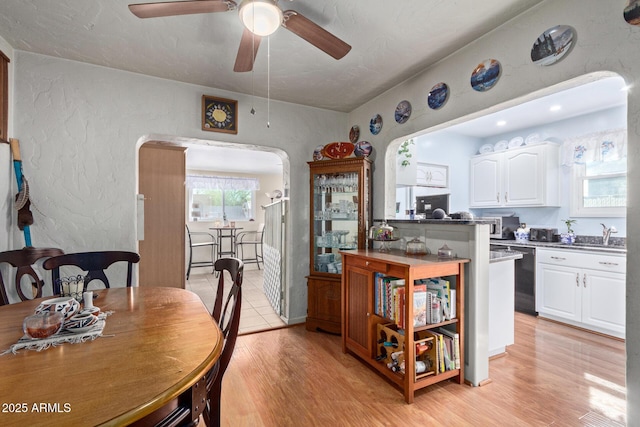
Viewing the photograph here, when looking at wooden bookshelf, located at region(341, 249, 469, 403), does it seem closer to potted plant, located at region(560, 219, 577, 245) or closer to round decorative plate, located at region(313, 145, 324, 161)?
round decorative plate, located at region(313, 145, 324, 161)

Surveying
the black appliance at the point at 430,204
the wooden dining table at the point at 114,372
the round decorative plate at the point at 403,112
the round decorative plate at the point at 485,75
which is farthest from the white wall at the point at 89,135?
the black appliance at the point at 430,204

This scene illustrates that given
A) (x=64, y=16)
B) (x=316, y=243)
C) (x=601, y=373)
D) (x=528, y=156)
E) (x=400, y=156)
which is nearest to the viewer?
(x=64, y=16)

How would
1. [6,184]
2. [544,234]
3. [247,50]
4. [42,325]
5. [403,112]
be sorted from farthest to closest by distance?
[544,234] < [403,112] < [6,184] < [247,50] < [42,325]

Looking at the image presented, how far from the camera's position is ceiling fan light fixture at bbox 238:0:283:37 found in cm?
131

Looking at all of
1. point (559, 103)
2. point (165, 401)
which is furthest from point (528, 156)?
point (165, 401)

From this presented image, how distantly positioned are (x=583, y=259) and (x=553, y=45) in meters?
2.45

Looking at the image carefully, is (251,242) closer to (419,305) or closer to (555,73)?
(419,305)

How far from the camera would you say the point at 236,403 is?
6.09 feet

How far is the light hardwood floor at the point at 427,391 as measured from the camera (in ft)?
5.60

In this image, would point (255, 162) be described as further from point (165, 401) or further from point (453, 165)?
point (165, 401)

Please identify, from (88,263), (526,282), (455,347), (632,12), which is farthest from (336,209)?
(526,282)

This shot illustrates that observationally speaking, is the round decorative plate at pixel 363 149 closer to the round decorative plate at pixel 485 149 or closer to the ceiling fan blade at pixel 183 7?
the ceiling fan blade at pixel 183 7

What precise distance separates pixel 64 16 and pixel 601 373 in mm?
4456

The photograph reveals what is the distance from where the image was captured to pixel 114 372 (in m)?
0.81
